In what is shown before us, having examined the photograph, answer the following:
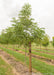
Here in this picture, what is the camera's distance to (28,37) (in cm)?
677

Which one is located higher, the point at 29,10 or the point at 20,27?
the point at 29,10

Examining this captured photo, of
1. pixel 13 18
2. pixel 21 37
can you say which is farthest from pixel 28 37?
pixel 13 18

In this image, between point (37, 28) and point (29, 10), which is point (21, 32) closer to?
point (37, 28)

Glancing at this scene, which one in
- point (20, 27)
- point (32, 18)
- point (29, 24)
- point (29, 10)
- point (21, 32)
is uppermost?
point (29, 10)

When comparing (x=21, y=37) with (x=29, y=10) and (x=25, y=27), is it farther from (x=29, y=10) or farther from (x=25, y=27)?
(x=29, y=10)

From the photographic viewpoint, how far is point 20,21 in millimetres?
7445

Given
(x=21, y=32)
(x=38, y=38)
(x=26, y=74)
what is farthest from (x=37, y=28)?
(x=26, y=74)

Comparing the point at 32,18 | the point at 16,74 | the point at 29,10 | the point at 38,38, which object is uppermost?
the point at 29,10

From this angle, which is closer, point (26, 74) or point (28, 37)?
point (28, 37)

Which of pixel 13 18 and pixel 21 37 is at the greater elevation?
pixel 13 18

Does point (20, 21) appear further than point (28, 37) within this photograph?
Yes

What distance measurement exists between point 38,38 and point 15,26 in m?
2.71

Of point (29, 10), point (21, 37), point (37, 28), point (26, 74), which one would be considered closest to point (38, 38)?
point (37, 28)

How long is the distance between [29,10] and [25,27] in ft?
6.45
